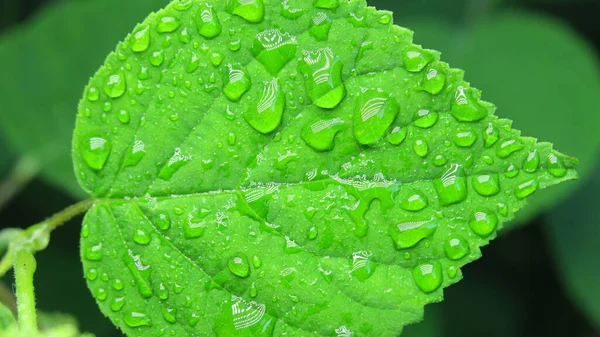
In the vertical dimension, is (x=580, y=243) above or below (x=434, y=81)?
below

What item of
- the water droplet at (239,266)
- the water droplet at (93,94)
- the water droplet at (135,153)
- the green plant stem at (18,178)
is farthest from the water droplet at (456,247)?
the green plant stem at (18,178)

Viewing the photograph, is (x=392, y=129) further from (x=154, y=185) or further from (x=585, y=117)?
(x=585, y=117)

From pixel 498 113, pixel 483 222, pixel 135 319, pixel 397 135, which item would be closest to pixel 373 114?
pixel 397 135

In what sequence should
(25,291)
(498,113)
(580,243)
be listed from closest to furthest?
(25,291), (498,113), (580,243)

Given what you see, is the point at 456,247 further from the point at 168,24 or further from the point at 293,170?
Result: the point at 168,24

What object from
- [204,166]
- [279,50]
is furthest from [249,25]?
[204,166]

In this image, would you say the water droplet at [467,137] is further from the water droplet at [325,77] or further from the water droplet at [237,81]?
the water droplet at [237,81]

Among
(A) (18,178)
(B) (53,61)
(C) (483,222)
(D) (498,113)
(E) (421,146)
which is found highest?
(E) (421,146)

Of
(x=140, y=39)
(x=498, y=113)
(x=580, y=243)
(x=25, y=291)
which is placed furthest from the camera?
(x=580, y=243)
